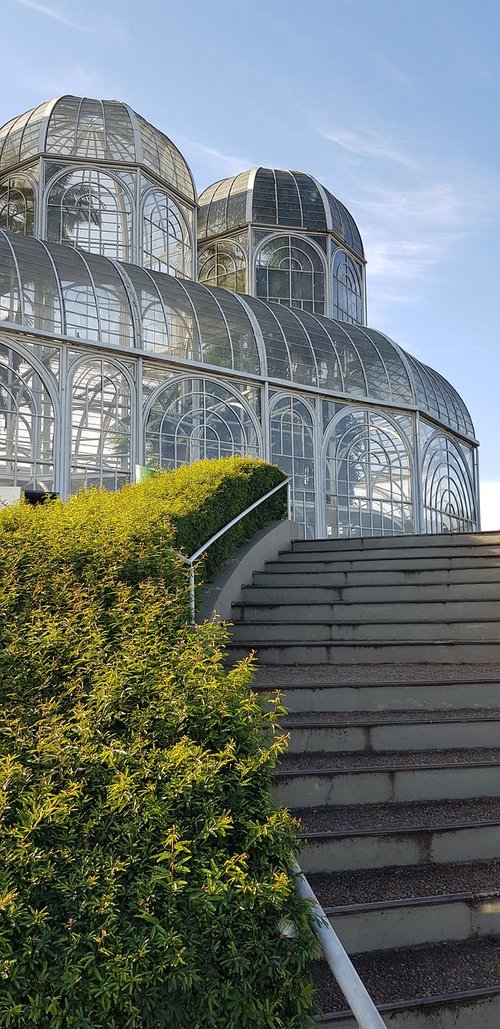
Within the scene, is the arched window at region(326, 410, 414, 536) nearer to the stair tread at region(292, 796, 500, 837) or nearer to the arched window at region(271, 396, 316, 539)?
the arched window at region(271, 396, 316, 539)

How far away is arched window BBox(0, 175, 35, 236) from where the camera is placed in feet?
65.7

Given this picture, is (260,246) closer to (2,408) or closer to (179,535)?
(2,408)

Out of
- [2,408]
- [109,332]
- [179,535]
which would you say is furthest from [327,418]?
[179,535]

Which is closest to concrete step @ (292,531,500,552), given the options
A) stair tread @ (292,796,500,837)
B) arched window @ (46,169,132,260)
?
stair tread @ (292,796,500,837)

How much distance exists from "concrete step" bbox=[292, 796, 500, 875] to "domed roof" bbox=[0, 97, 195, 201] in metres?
19.5

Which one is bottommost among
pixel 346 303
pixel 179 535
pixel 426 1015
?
pixel 426 1015

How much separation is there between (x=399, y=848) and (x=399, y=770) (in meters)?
0.51

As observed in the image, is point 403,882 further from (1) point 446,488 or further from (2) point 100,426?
(1) point 446,488

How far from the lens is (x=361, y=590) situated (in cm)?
786

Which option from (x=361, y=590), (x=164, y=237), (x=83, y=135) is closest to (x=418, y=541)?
(x=361, y=590)

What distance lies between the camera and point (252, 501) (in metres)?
9.56

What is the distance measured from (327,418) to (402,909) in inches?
563

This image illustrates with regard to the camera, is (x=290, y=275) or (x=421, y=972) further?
(x=290, y=275)

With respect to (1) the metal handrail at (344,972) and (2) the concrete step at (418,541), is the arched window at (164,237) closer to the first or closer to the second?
(2) the concrete step at (418,541)
